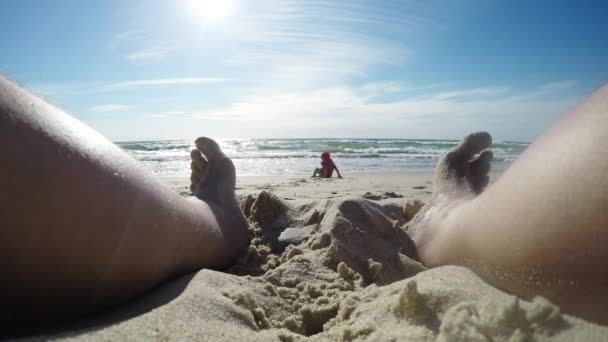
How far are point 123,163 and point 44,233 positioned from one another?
1.13ft

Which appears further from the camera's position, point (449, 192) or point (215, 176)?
point (215, 176)

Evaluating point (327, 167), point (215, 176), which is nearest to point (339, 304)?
point (215, 176)

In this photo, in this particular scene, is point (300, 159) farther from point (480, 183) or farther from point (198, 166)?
point (480, 183)

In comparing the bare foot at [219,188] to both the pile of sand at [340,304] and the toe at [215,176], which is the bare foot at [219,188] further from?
the pile of sand at [340,304]

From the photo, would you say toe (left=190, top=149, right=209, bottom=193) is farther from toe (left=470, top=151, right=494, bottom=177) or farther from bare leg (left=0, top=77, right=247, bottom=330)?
toe (left=470, top=151, right=494, bottom=177)

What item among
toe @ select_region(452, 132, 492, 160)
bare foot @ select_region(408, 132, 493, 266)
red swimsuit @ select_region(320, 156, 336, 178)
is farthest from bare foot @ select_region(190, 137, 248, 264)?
red swimsuit @ select_region(320, 156, 336, 178)

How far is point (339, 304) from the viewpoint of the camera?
3.96 ft

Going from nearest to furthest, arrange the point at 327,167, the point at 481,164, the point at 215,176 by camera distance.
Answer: the point at 215,176, the point at 481,164, the point at 327,167

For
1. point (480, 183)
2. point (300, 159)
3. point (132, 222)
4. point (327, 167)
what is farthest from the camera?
point (300, 159)

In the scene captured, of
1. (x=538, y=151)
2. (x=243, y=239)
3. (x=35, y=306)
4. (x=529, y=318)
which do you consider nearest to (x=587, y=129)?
(x=538, y=151)

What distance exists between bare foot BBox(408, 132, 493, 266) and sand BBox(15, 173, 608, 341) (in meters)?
0.11

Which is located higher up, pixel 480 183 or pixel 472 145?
pixel 472 145

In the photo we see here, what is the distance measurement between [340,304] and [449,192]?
1.37 m

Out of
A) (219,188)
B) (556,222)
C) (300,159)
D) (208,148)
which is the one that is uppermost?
(208,148)
